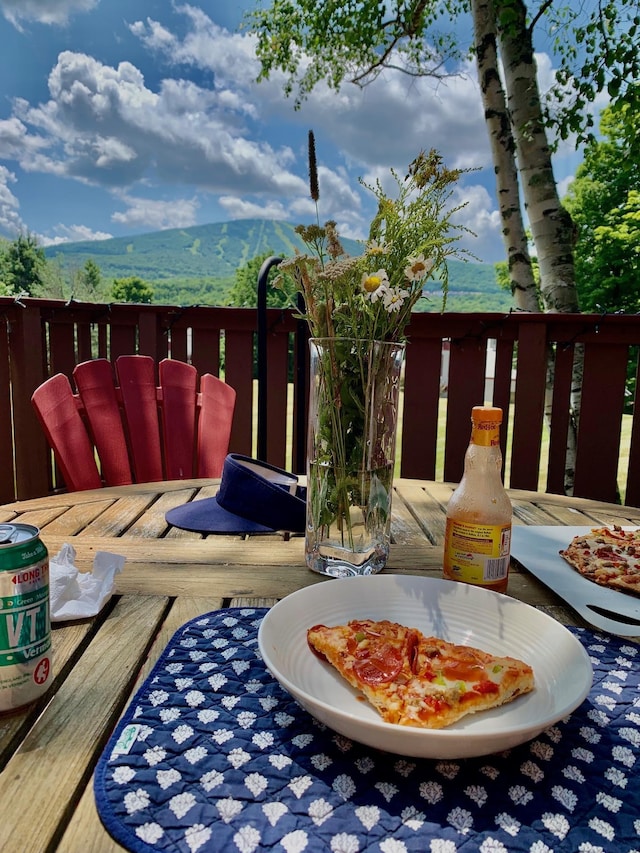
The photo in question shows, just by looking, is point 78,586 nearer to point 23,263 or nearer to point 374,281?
point 374,281

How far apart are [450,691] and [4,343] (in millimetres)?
2696

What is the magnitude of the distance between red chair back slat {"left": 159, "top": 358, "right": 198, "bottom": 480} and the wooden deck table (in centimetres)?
43

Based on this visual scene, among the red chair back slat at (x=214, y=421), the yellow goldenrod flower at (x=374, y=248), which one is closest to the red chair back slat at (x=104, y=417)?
the red chair back slat at (x=214, y=421)

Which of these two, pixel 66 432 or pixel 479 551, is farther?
pixel 66 432

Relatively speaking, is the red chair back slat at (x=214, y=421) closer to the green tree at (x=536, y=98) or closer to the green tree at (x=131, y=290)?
the green tree at (x=536, y=98)

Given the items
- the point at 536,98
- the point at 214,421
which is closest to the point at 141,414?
the point at 214,421

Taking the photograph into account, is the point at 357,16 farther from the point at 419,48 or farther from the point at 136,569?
the point at 136,569

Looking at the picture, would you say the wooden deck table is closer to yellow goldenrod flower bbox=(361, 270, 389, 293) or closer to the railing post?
the railing post

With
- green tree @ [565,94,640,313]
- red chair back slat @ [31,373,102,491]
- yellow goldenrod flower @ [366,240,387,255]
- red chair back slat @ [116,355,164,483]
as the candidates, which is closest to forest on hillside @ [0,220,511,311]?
yellow goldenrod flower @ [366,240,387,255]

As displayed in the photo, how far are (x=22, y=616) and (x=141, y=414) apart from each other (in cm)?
142

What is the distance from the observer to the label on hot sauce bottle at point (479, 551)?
0.78 m

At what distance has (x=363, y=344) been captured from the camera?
0.82 m

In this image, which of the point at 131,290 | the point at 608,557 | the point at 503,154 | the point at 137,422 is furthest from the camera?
the point at 131,290

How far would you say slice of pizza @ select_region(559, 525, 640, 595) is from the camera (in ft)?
2.88
